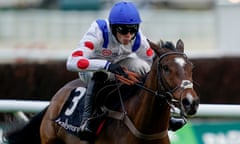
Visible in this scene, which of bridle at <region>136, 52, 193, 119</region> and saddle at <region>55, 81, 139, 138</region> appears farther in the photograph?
saddle at <region>55, 81, 139, 138</region>

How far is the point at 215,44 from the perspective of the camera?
50.2ft

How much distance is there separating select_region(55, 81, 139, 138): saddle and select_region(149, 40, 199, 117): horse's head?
47 centimetres

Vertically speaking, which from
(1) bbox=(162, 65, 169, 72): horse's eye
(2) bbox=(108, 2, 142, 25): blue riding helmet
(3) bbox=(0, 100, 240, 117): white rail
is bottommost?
(3) bbox=(0, 100, 240, 117): white rail

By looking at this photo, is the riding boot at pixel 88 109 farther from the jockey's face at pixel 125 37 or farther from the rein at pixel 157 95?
the jockey's face at pixel 125 37

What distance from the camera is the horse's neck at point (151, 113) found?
5.89 m

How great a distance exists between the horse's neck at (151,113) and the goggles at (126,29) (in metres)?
0.36

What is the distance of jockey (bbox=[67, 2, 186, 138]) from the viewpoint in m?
6.05

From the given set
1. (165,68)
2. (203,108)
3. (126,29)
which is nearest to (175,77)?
(165,68)

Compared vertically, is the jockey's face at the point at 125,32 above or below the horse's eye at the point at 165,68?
above

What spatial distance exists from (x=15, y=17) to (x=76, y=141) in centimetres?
988

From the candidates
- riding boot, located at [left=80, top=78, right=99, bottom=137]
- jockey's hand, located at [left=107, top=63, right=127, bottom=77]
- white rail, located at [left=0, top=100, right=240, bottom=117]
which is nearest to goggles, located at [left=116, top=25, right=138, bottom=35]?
jockey's hand, located at [left=107, top=63, right=127, bottom=77]

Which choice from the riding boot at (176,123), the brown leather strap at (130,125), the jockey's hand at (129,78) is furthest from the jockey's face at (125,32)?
the riding boot at (176,123)

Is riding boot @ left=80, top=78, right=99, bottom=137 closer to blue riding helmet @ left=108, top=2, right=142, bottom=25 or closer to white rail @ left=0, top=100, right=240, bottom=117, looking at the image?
blue riding helmet @ left=108, top=2, right=142, bottom=25

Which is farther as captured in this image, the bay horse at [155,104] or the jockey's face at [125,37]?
the jockey's face at [125,37]
